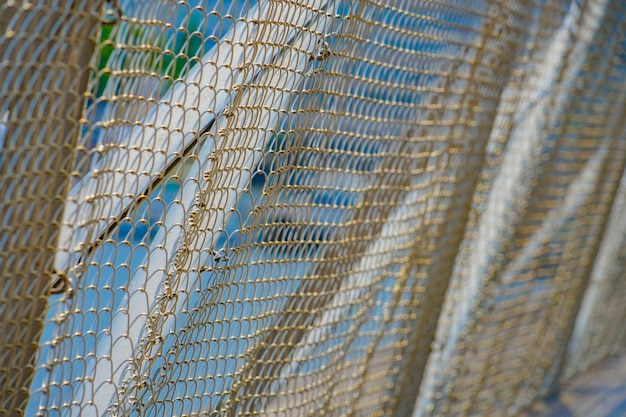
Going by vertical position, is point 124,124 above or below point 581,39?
below

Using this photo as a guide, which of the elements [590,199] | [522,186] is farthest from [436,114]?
[590,199]

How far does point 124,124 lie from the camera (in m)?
1.12

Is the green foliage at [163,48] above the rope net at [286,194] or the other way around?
above

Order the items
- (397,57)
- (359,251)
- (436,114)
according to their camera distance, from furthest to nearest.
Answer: (436,114)
(359,251)
(397,57)

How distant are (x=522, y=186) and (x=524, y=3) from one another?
25.4 inches

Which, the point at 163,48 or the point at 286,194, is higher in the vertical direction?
the point at 163,48

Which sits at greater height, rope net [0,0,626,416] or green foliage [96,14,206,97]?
green foliage [96,14,206,97]

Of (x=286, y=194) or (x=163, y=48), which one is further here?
(x=286, y=194)

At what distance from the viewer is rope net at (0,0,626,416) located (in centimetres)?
107

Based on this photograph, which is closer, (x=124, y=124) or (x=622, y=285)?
(x=124, y=124)

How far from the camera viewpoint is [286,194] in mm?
1623

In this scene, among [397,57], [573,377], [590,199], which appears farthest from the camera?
[573,377]

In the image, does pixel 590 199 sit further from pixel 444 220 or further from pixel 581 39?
pixel 444 220

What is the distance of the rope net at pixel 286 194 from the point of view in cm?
107
